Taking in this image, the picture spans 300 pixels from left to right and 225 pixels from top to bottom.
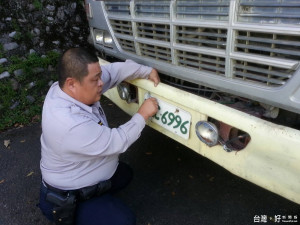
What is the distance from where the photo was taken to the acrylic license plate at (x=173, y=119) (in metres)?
2.06

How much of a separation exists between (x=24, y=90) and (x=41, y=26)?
1.15 m

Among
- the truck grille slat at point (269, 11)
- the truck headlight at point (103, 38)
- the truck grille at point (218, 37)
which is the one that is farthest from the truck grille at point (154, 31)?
the truck grille slat at point (269, 11)

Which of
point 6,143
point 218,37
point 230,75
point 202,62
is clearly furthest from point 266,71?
point 6,143

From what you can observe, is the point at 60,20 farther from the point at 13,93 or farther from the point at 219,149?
the point at 219,149

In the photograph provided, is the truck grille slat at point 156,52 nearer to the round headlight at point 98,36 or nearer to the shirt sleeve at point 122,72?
the shirt sleeve at point 122,72

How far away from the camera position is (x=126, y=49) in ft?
8.63

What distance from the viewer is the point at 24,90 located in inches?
165

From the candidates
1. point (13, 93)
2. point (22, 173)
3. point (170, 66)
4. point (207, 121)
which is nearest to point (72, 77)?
point (170, 66)

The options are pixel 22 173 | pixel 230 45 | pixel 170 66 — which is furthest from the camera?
pixel 22 173

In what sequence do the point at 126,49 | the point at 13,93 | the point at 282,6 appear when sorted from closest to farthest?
the point at 282,6 < the point at 126,49 < the point at 13,93

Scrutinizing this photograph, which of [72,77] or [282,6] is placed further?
[72,77]

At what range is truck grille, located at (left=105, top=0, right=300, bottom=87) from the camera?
152cm

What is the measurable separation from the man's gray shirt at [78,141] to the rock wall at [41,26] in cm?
269

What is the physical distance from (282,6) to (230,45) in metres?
0.35
